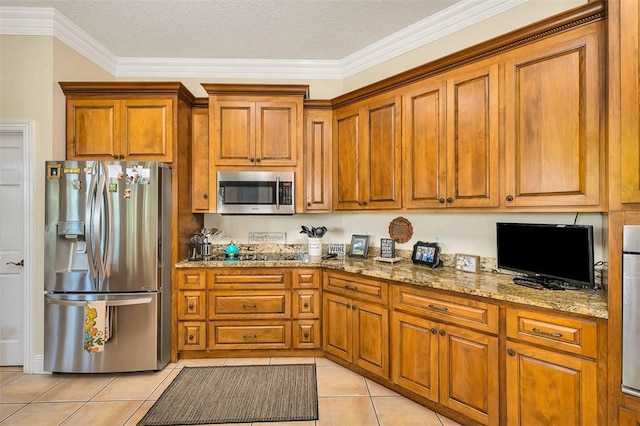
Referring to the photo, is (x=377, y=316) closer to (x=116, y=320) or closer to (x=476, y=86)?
(x=476, y=86)

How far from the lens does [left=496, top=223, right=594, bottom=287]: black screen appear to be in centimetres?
189

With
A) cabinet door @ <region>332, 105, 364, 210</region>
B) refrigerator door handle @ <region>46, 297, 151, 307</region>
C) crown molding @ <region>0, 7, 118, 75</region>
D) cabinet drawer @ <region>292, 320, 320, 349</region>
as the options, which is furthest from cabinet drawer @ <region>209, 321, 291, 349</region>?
crown molding @ <region>0, 7, 118, 75</region>

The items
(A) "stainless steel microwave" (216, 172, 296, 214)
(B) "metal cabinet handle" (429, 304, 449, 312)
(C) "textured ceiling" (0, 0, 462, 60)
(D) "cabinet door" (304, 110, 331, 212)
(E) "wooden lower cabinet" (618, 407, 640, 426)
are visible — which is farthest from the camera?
(D) "cabinet door" (304, 110, 331, 212)

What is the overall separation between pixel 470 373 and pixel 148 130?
10.7 feet

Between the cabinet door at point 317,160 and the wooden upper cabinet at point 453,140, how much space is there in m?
0.92

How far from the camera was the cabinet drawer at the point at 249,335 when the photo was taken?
3.18 m

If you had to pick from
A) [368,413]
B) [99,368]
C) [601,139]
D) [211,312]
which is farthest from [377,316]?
[99,368]

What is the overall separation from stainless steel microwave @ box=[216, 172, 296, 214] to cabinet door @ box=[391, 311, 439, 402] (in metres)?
1.54

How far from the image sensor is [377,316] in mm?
2670

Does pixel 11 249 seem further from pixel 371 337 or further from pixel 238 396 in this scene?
pixel 371 337

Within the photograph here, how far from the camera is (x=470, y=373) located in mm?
2088

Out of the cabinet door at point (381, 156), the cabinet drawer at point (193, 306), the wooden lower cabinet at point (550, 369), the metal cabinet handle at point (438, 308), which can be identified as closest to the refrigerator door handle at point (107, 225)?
the cabinet drawer at point (193, 306)

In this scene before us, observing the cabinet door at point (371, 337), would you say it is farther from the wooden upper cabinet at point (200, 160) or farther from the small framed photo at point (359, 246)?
the wooden upper cabinet at point (200, 160)

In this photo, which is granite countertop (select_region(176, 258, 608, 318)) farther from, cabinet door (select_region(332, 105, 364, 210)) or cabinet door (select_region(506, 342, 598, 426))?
cabinet door (select_region(332, 105, 364, 210))
